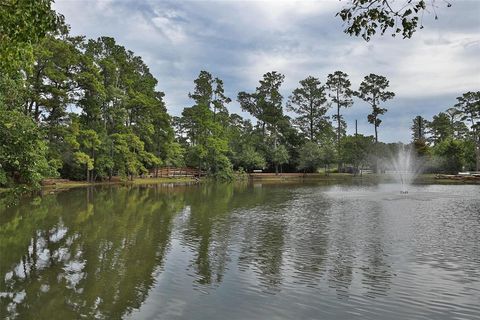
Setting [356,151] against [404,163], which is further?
[404,163]

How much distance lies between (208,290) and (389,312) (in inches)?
131

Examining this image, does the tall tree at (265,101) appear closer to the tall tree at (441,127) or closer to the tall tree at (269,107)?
the tall tree at (269,107)

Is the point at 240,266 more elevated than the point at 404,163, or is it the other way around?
the point at 404,163

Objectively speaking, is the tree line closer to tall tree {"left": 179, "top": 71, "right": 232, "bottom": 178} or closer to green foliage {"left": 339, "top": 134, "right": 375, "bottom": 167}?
green foliage {"left": 339, "top": 134, "right": 375, "bottom": 167}

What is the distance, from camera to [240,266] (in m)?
10.1

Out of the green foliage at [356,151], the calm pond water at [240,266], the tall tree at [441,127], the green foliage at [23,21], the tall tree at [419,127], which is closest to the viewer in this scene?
the green foliage at [23,21]

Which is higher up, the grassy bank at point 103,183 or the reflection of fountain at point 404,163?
the reflection of fountain at point 404,163

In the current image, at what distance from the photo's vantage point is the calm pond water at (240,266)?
7246 millimetres

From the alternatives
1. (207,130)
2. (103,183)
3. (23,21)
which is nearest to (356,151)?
(207,130)

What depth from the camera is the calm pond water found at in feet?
23.8

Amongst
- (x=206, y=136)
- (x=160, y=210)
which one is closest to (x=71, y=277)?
(x=160, y=210)

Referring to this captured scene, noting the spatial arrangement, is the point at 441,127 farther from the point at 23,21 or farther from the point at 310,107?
the point at 23,21

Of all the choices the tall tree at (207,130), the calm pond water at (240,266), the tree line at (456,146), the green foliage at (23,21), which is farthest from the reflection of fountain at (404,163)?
the green foliage at (23,21)

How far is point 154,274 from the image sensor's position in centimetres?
930
